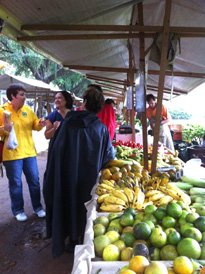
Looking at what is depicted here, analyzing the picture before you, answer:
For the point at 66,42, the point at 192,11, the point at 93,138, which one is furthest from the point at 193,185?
the point at 66,42

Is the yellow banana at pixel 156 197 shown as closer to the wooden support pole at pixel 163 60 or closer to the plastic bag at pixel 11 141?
the wooden support pole at pixel 163 60

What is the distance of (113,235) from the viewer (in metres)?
1.83

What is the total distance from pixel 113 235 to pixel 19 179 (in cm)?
271

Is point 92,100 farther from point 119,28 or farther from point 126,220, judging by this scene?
point 126,220

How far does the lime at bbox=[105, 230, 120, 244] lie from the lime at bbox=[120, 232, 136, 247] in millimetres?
34

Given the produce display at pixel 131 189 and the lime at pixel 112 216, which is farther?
the produce display at pixel 131 189

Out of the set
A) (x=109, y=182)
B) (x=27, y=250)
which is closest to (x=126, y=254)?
(x=109, y=182)

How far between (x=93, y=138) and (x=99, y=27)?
1.22m

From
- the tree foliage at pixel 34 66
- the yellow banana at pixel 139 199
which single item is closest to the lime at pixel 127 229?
the yellow banana at pixel 139 199

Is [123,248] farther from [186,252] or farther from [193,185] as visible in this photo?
[193,185]

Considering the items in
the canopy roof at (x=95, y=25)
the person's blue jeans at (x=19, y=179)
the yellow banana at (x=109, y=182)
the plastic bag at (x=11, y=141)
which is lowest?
the person's blue jeans at (x=19, y=179)

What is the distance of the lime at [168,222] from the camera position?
74.8 inches

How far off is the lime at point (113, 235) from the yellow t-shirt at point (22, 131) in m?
2.57

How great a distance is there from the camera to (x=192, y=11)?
12.5 feet
